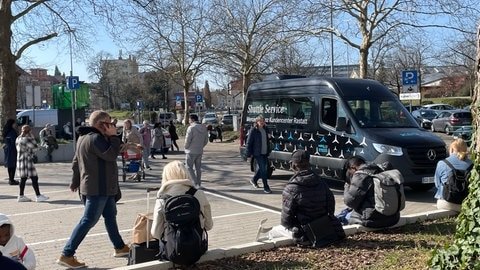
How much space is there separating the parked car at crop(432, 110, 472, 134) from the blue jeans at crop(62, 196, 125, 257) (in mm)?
29167

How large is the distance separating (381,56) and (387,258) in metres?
52.3

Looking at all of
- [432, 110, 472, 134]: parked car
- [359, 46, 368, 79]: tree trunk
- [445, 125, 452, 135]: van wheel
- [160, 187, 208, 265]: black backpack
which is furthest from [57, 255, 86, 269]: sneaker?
[445, 125, 452, 135]: van wheel

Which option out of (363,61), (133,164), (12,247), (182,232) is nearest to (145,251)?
(182,232)

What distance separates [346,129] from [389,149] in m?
1.12

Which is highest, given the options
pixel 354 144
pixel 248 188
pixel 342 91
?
Result: pixel 342 91

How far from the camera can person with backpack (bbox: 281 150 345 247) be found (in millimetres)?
5941

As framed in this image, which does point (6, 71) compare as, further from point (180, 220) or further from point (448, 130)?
point (448, 130)

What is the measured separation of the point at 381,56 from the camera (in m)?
55.2

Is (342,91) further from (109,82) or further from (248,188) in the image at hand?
(109,82)

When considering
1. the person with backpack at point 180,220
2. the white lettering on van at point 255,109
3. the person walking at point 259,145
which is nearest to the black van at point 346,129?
the white lettering on van at point 255,109

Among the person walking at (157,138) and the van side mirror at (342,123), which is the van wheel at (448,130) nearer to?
the person walking at (157,138)

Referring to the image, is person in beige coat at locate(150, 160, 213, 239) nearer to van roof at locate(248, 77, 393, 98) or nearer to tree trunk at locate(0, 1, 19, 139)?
van roof at locate(248, 77, 393, 98)

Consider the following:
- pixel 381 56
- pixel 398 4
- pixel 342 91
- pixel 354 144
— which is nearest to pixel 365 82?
pixel 342 91

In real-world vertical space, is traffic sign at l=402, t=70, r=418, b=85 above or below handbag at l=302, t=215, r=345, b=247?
above
